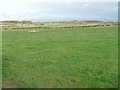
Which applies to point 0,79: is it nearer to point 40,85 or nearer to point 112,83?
point 40,85

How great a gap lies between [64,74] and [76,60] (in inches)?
176

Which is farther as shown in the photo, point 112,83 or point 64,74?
point 64,74

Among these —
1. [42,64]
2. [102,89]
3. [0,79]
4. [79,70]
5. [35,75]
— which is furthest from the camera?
Answer: [42,64]

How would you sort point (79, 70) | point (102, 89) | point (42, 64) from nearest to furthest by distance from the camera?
point (102, 89), point (79, 70), point (42, 64)

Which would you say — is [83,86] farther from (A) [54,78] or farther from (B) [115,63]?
(B) [115,63]

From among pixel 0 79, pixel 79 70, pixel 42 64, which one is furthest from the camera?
pixel 42 64

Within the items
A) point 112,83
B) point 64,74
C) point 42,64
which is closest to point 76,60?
point 42,64

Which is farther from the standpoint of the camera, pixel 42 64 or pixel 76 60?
pixel 76 60

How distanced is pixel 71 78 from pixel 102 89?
2284 millimetres

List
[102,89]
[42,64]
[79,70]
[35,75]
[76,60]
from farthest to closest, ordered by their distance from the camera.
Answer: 1. [76,60]
2. [42,64]
3. [79,70]
4. [35,75]
5. [102,89]

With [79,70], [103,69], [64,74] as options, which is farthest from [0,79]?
[103,69]

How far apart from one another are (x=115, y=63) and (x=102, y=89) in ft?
20.1

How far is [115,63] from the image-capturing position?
59.6 feet

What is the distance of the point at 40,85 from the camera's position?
42.5 ft
